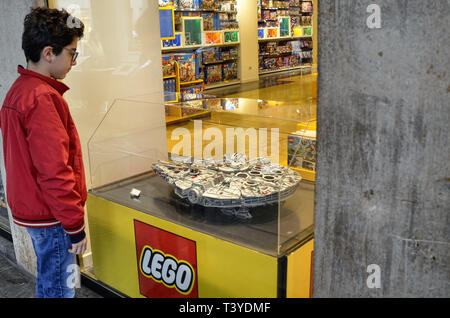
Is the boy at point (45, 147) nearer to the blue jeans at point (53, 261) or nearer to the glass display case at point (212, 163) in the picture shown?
the blue jeans at point (53, 261)

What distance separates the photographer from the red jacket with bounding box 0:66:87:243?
5.24ft

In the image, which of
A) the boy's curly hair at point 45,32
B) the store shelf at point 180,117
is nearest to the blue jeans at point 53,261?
the boy's curly hair at point 45,32

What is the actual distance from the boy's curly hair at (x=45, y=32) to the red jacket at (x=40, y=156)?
10cm

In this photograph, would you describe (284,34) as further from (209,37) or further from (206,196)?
(206,196)

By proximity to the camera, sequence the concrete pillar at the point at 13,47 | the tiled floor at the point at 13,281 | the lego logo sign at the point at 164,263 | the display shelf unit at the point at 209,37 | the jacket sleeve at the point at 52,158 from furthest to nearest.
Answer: the display shelf unit at the point at 209,37 → the tiled floor at the point at 13,281 → the concrete pillar at the point at 13,47 → the lego logo sign at the point at 164,263 → the jacket sleeve at the point at 52,158

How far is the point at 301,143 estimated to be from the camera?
1.72 m

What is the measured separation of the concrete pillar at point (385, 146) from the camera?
43.3 inches

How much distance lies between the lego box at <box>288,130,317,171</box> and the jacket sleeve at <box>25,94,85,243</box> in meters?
0.87

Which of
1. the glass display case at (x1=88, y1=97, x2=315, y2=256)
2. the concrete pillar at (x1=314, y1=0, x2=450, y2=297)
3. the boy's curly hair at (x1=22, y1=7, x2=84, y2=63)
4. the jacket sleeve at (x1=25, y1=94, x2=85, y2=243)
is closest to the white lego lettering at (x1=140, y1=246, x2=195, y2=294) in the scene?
the glass display case at (x1=88, y1=97, x2=315, y2=256)

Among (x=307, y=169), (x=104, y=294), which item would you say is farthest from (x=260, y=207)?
(x=104, y=294)

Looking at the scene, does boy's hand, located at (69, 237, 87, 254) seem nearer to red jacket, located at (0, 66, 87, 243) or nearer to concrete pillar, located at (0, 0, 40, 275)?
red jacket, located at (0, 66, 87, 243)

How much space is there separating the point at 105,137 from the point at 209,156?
64 cm

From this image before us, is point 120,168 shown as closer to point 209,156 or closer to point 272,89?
point 209,156

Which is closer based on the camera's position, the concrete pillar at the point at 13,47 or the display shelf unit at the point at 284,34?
the concrete pillar at the point at 13,47
